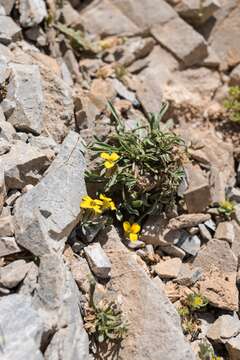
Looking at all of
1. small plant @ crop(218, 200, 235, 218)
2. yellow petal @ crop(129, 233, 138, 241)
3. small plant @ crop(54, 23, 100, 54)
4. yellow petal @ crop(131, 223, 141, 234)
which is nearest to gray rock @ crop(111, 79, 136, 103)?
small plant @ crop(54, 23, 100, 54)

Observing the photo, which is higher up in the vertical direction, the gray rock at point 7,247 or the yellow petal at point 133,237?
the gray rock at point 7,247

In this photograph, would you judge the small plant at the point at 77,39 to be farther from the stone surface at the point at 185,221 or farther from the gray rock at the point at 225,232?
the gray rock at the point at 225,232

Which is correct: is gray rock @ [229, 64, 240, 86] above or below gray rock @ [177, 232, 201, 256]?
above

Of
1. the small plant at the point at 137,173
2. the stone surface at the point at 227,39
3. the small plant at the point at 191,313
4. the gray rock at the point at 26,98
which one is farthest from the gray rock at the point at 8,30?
the small plant at the point at 191,313

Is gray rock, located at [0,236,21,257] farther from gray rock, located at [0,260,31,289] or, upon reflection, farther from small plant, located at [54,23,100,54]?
small plant, located at [54,23,100,54]

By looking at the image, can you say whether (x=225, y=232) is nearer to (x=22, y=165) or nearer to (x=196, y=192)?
(x=196, y=192)

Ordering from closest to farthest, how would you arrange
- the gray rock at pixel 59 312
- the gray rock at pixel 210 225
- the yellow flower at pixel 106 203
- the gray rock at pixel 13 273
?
the gray rock at pixel 59 312, the gray rock at pixel 13 273, the yellow flower at pixel 106 203, the gray rock at pixel 210 225

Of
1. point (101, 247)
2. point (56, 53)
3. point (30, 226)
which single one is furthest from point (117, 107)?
point (30, 226)
